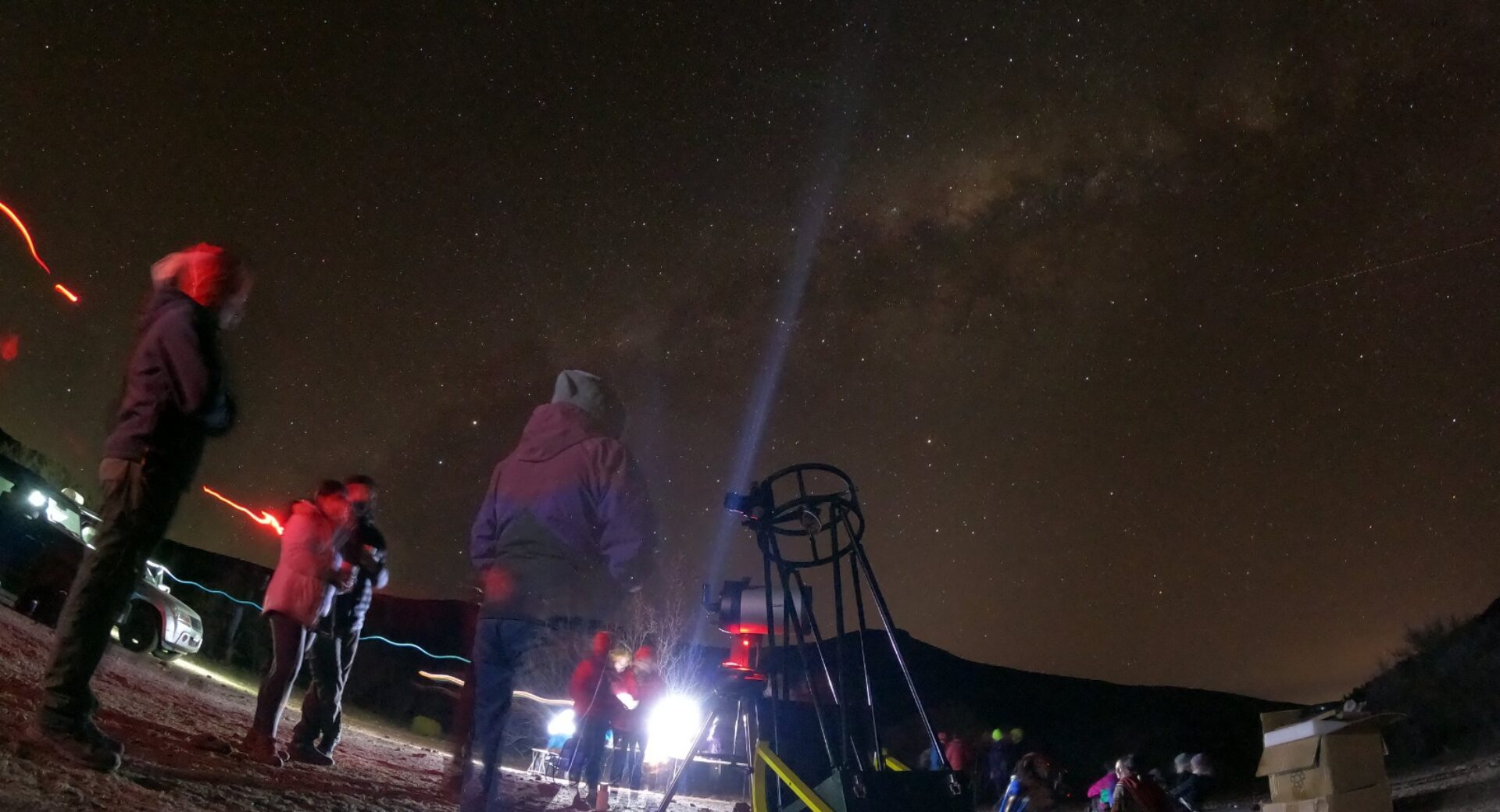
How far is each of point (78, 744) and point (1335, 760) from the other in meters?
7.82

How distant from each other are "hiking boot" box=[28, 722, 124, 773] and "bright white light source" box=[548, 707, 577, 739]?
956 centimetres

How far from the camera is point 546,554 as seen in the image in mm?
3576

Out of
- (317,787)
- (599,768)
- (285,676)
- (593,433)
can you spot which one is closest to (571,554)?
(593,433)

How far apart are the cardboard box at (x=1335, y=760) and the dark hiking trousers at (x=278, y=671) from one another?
727 cm

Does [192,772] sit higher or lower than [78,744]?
lower

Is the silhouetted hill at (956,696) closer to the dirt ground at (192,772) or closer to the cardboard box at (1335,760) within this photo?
the dirt ground at (192,772)

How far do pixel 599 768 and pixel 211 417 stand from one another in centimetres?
434

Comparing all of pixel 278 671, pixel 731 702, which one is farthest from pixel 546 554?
pixel 278 671

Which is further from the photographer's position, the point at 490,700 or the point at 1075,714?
the point at 1075,714

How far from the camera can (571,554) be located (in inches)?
141

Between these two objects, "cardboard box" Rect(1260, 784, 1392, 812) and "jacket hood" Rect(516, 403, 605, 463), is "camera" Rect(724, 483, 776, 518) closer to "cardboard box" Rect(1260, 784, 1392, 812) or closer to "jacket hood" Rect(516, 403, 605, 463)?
"jacket hood" Rect(516, 403, 605, 463)

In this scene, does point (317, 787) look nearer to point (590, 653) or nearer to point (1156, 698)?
point (590, 653)

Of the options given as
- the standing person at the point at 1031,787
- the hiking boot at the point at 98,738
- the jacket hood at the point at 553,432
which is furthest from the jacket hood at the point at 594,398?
the standing person at the point at 1031,787

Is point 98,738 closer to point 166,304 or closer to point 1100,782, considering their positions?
point 166,304
